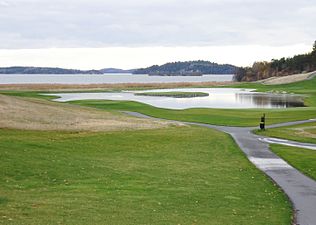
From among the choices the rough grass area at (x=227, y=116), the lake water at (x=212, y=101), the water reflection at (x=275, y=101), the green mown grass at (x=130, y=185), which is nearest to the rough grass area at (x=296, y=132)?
the rough grass area at (x=227, y=116)

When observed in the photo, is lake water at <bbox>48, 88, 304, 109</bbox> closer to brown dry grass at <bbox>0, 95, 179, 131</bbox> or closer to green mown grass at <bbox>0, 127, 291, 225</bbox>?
brown dry grass at <bbox>0, 95, 179, 131</bbox>

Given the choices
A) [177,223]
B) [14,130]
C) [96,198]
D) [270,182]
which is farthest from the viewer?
[14,130]

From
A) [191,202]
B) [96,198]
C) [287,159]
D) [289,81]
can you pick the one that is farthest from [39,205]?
[289,81]

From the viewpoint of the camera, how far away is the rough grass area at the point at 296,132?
41.4m

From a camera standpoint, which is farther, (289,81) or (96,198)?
(289,81)

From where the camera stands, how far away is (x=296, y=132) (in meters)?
45.4

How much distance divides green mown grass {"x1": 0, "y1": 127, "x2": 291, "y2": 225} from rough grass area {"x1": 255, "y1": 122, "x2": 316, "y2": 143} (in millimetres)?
8529

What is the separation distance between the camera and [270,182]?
23.3 metres

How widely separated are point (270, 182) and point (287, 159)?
7.65 m

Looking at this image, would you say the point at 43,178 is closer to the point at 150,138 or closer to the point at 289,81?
the point at 150,138

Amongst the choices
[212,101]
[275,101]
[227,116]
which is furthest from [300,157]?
[275,101]

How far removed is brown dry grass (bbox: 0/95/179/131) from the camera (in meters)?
41.3

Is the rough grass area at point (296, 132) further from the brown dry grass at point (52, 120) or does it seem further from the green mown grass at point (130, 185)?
the brown dry grass at point (52, 120)

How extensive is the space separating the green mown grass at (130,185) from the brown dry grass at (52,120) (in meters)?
5.82
